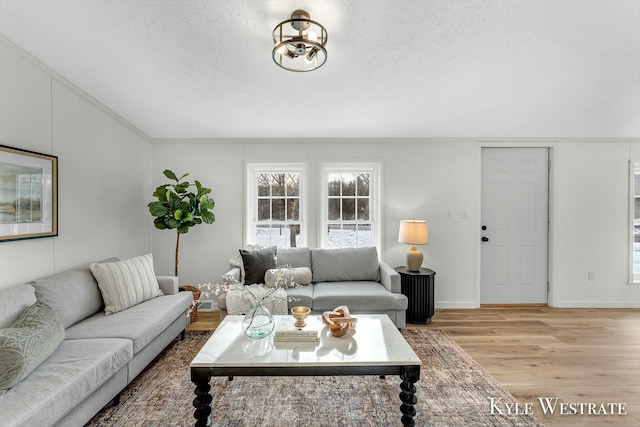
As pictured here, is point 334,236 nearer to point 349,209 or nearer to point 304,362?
point 349,209

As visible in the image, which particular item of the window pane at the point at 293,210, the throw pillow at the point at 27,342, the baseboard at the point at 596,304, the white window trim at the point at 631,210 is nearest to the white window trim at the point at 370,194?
the window pane at the point at 293,210

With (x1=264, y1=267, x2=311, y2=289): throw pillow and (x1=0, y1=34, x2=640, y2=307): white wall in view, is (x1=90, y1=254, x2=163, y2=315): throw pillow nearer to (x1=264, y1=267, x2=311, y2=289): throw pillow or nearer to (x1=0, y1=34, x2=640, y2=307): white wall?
(x1=264, y1=267, x2=311, y2=289): throw pillow

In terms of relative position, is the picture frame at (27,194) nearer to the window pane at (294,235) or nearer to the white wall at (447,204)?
the white wall at (447,204)

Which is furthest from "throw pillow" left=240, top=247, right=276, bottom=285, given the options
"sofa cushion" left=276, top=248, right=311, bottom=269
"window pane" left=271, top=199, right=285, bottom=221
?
"window pane" left=271, top=199, right=285, bottom=221

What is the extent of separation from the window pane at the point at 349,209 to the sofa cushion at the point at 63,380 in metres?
2.93

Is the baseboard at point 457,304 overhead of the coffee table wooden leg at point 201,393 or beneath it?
beneath

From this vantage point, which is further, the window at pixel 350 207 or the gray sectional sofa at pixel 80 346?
the window at pixel 350 207

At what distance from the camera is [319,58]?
2453 mm

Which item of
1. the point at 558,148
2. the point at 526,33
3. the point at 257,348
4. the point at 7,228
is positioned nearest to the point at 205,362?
the point at 257,348

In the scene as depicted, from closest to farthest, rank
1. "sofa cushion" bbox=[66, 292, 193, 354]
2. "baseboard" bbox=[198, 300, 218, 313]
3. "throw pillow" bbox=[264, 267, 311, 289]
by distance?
"sofa cushion" bbox=[66, 292, 193, 354]
"throw pillow" bbox=[264, 267, 311, 289]
"baseboard" bbox=[198, 300, 218, 313]

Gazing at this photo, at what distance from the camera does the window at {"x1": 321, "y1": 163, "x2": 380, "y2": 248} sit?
4410 millimetres

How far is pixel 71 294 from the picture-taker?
2471 millimetres

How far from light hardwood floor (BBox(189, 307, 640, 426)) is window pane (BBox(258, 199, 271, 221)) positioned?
143 cm

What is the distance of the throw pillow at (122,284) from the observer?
2.73 meters
